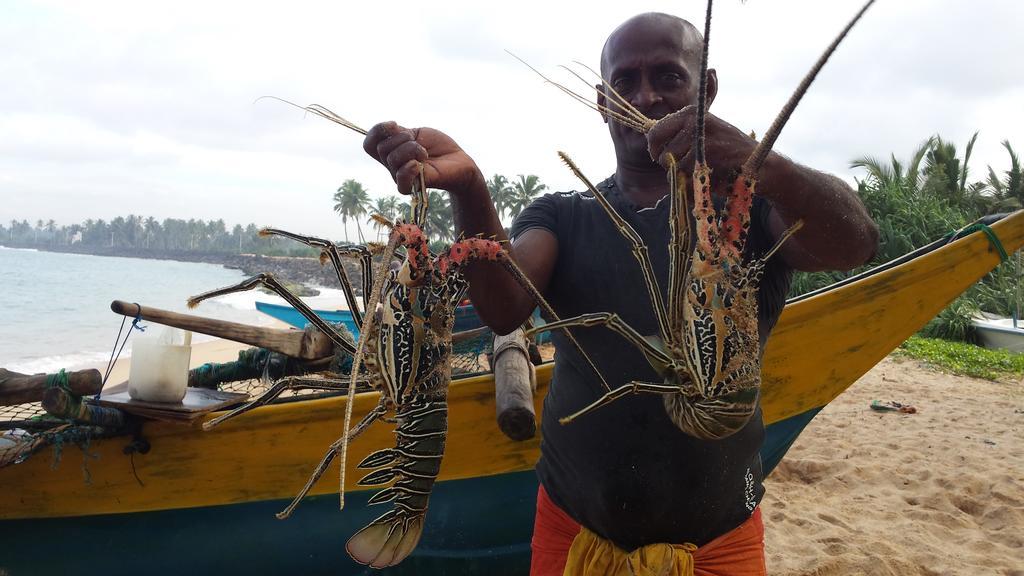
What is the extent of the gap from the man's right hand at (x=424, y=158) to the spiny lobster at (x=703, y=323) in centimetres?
28

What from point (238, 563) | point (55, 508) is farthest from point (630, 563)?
point (55, 508)

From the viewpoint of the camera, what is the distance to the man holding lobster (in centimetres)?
183

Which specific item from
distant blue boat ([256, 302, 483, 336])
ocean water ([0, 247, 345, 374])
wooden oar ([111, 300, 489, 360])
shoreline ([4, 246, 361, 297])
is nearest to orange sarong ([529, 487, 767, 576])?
wooden oar ([111, 300, 489, 360])

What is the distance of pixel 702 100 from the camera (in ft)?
4.19

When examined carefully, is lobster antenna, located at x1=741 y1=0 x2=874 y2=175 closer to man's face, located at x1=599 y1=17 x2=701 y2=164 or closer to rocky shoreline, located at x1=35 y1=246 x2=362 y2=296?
man's face, located at x1=599 y1=17 x2=701 y2=164

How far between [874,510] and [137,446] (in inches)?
224

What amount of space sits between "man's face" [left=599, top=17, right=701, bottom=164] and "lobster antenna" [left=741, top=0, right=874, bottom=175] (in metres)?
0.57

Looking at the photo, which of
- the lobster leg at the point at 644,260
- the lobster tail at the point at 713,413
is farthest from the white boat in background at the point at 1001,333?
the lobster leg at the point at 644,260

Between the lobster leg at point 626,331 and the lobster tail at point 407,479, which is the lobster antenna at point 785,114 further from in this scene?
the lobster tail at point 407,479

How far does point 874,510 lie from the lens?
5.01m

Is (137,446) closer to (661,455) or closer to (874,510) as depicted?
(661,455)

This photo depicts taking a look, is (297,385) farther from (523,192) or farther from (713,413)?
(523,192)

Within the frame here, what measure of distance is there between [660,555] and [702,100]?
1.35 metres

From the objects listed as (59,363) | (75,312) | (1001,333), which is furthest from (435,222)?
(75,312)
